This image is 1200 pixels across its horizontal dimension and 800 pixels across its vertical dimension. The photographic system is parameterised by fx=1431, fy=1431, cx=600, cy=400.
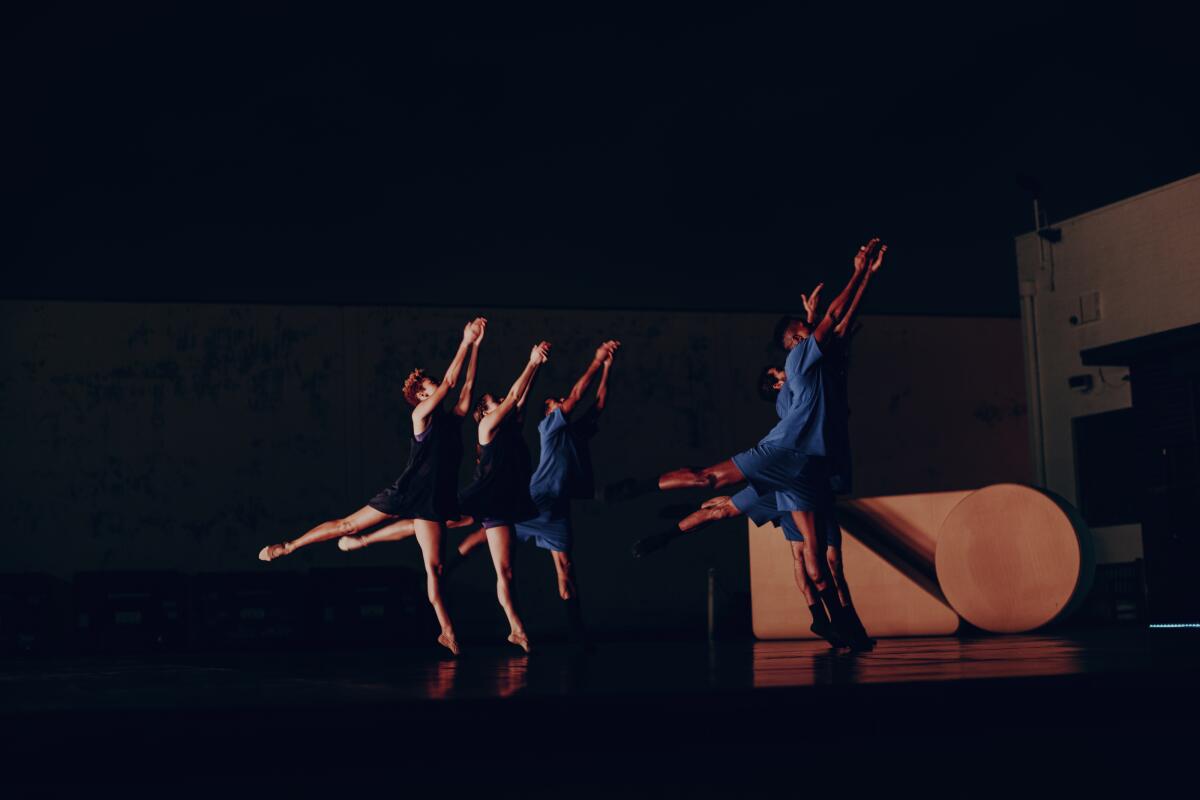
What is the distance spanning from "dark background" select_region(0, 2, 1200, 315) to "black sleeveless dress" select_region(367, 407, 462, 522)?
577 cm

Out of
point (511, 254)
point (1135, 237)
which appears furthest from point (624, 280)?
point (1135, 237)

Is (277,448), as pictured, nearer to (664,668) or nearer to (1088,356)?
(1088,356)

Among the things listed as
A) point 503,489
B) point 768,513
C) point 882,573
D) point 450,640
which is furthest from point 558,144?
point 450,640

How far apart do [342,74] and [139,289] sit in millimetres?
4281

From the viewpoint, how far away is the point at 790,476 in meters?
8.37

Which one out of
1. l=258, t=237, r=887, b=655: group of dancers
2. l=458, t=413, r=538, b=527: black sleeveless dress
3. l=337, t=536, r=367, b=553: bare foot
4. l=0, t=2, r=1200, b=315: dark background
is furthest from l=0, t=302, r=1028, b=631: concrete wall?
l=458, t=413, r=538, b=527: black sleeveless dress

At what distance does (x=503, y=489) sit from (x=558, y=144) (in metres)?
7.40

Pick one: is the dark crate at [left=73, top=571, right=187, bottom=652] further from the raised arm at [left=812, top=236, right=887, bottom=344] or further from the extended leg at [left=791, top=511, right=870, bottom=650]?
the raised arm at [left=812, top=236, right=887, bottom=344]

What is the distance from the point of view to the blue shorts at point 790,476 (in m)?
8.34

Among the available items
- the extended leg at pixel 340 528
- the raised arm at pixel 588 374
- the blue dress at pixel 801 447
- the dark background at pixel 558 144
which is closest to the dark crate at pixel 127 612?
the dark background at pixel 558 144

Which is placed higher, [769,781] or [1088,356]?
[1088,356]

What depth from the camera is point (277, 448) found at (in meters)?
17.4

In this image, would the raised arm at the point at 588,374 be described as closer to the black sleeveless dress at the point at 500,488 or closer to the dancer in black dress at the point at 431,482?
the black sleeveless dress at the point at 500,488

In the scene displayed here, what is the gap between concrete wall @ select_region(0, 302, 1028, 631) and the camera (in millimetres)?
16922
